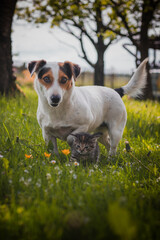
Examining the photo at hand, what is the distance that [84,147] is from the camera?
331cm

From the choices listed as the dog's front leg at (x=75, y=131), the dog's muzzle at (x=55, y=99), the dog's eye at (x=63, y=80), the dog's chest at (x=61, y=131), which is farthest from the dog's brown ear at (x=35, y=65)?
the dog's front leg at (x=75, y=131)

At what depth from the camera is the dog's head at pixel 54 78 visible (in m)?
3.11

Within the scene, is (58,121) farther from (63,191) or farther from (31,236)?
(31,236)

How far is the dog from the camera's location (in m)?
3.25

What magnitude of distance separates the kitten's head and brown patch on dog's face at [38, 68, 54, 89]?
2.76ft

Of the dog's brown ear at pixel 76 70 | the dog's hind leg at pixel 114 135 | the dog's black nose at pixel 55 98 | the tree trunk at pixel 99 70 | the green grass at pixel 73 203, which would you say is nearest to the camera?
the green grass at pixel 73 203

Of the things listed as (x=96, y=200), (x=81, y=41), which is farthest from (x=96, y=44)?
(x=96, y=200)

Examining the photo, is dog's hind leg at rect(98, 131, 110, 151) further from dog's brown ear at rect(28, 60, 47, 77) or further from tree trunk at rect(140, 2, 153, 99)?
tree trunk at rect(140, 2, 153, 99)

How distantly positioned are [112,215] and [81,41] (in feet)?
35.6

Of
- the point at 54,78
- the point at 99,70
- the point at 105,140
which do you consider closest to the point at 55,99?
the point at 54,78

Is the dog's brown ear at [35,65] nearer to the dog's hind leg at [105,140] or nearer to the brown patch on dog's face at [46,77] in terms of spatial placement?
the brown patch on dog's face at [46,77]

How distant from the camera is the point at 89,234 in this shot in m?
1.53

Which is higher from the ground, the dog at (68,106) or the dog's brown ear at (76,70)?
the dog's brown ear at (76,70)

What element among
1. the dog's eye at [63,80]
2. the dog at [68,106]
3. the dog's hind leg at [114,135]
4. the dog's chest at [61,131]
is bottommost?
the dog's hind leg at [114,135]
